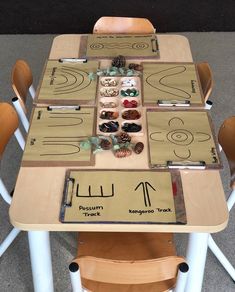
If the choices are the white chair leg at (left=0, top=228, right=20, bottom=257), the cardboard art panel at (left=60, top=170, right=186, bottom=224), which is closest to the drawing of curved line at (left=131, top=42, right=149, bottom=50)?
the cardboard art panel at (left=60, top=170, right=186, bottom=224)

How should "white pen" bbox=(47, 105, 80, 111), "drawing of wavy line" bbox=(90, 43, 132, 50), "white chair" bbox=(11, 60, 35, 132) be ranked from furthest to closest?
"drawing of wavy line" bbox=(90, 43, 132, 50) < "white chair" bbox=(11, 60, 35, 132) < "white pen" bbox=(47, 105, 80, 111)

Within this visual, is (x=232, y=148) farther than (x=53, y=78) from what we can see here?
No

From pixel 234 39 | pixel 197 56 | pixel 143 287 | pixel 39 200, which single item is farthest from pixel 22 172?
pixel 234 39

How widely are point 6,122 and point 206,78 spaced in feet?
2.51

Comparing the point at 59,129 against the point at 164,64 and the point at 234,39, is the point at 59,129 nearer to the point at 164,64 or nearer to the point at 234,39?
the point at 164,64

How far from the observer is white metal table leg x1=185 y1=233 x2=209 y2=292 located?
1.14 m

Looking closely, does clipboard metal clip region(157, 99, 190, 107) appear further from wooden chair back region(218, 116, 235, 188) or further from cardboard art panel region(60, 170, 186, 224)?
cardboard art panel region(60, 170, 186, 224)

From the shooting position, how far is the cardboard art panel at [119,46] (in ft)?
5.59

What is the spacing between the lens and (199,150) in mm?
1233

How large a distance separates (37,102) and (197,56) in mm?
1788

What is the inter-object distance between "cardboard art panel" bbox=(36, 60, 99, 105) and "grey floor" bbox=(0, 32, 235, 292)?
61 cm

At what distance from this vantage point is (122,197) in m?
1.10

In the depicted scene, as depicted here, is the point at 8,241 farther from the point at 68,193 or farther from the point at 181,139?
the point at 181,139

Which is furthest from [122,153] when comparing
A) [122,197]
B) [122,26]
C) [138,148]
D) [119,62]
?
[122,26]
